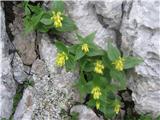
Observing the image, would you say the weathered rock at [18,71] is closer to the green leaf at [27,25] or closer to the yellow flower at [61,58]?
the green leaf at [27,25]

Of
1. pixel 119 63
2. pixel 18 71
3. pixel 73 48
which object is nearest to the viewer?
pixel 119 63

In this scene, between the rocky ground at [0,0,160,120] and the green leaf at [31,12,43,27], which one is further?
the green leaf at [31,12,43,27]

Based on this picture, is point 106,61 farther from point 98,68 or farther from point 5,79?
point 5,79

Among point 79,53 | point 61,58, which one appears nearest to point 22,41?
point 61,58

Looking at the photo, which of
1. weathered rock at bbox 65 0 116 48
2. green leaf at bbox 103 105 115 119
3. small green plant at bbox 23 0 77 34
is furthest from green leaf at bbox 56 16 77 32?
green leaf at bbox 103 105 115 119

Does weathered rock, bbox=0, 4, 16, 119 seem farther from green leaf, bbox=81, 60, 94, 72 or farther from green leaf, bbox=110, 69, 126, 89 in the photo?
green leaf, bbox=110, 69, 126, 89

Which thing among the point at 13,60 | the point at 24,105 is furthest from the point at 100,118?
the point at 13,60
